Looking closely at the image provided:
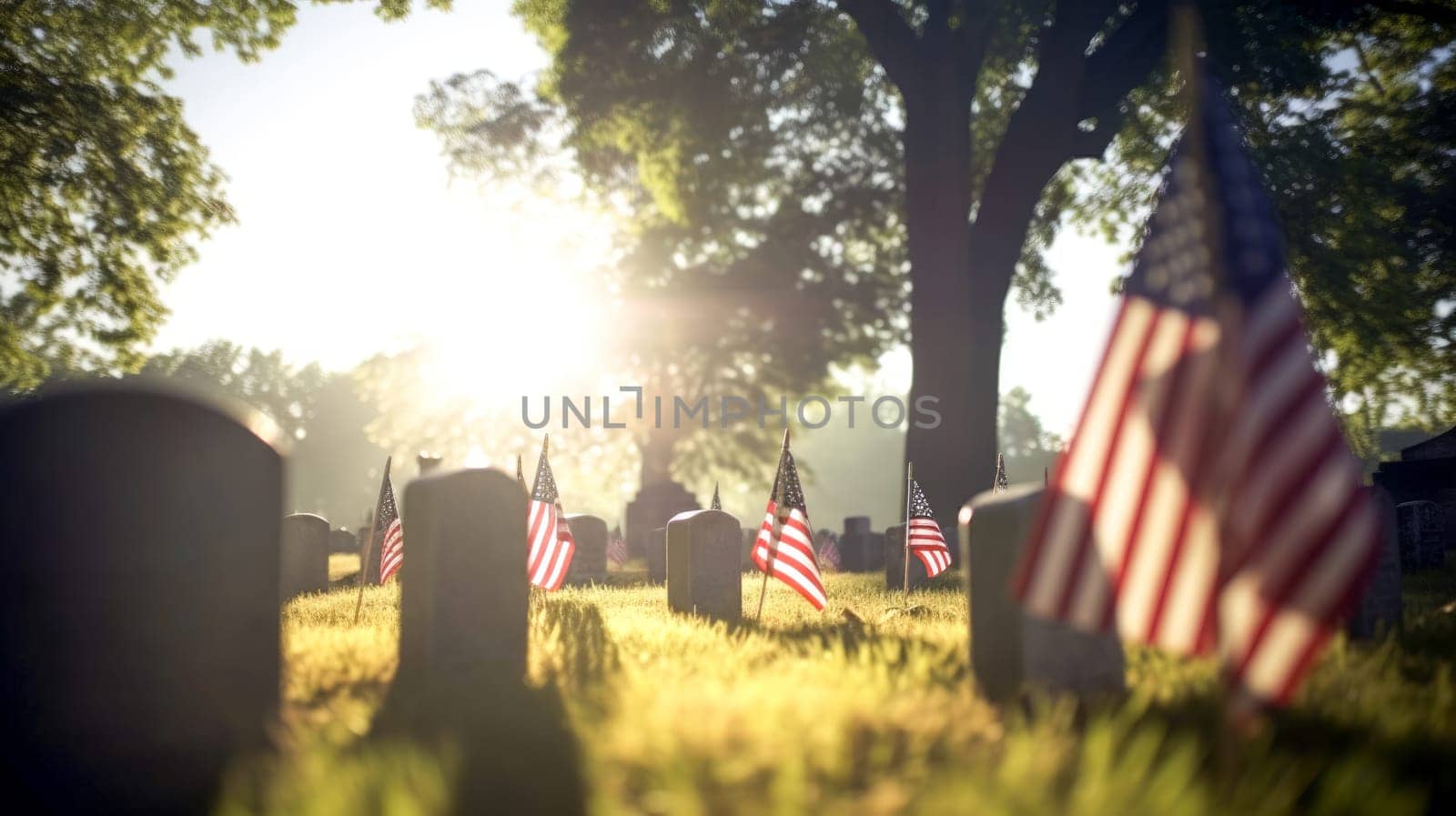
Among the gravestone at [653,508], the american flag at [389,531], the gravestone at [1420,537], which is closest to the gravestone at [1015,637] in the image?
the american flag at [389,531]

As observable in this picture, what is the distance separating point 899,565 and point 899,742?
11.4m

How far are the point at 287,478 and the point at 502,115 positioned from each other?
22562mm

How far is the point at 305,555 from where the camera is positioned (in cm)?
1334

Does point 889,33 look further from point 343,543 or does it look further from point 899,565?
point 343,543

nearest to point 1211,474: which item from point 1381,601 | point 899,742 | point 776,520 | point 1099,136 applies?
point 899,742

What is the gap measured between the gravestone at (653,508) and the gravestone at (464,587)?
21.3m

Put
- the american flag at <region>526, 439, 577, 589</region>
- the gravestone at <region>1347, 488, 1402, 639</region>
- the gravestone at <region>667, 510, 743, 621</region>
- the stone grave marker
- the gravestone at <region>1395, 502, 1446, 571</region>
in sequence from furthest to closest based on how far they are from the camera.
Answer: the stone grave marker, the gravestone at <region>1395, 502, 1446, 571</region>, the american flag at <region>526, 439, 577, 589</region>, the gravestone at <region>667, 510, 743, 621</region>, the gravestone at <region>1347, 488, 1402, 639</region>

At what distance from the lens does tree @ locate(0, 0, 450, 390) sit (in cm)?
1492

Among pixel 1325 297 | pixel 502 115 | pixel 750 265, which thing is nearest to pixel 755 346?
pixel 750 265

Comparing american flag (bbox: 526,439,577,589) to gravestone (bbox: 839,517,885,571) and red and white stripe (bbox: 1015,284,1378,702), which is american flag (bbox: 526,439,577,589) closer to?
red and white stripe (bbox: 1015,284,1378,702)

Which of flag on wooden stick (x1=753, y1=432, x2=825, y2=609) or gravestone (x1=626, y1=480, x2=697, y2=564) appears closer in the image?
flag on wooden stick (x1=753, y1=432, x2=825, y2=609)

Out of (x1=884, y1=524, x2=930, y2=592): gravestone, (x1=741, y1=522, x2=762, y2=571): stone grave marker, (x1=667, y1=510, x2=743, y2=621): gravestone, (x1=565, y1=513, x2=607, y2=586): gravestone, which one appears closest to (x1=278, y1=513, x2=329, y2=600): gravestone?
(x1=565, y1=513, x2=607, y2=586): gravestone

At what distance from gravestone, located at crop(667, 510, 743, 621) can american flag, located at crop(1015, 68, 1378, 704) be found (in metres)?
5.81

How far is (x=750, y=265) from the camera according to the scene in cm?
2739
